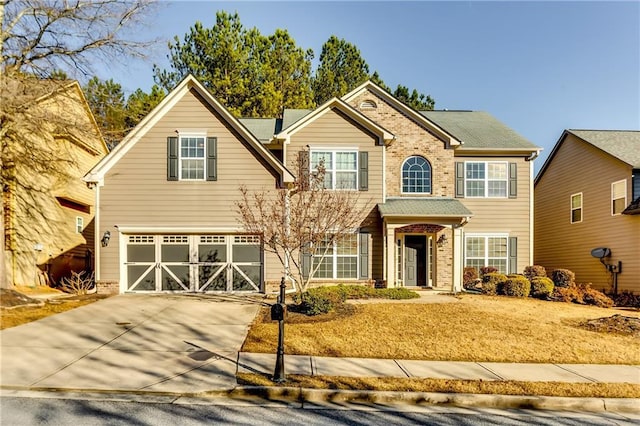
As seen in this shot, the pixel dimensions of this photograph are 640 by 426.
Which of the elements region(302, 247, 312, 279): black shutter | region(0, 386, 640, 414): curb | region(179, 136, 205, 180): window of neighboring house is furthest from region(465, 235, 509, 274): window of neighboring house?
region(0, 386, 640, 414): curb

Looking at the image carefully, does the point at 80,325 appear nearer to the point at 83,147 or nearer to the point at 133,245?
the point at 133,245

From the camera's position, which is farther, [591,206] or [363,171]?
[591,206]

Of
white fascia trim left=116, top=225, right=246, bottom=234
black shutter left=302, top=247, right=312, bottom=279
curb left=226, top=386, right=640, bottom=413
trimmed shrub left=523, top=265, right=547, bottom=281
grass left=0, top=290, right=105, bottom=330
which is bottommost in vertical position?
curb left=226, top=386, right=640, bottom=413

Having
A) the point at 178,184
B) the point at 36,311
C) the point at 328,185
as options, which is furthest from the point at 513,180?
the point at 36,311

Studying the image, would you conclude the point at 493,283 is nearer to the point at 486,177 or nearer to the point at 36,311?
the point at 486,177

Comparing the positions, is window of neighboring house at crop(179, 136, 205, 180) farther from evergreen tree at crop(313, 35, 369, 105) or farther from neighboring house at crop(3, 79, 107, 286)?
evergreen tree at crop(313, 35, 369, 105)

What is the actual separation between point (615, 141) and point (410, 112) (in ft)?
31.2

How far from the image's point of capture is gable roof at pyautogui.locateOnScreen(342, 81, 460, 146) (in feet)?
57.0

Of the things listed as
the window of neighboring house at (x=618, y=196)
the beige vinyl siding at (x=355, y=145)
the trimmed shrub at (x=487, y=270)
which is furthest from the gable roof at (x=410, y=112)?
the window of neighboring house at (x=618, y=196)

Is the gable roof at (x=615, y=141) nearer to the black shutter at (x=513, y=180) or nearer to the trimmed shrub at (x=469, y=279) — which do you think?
the black shutter at (x=513, y=180)

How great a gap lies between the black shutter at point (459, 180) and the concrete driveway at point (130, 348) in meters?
10.1

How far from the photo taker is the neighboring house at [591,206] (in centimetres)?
1669

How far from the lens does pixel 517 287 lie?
15.7 m

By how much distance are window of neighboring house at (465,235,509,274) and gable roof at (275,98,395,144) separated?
5.86 meters
